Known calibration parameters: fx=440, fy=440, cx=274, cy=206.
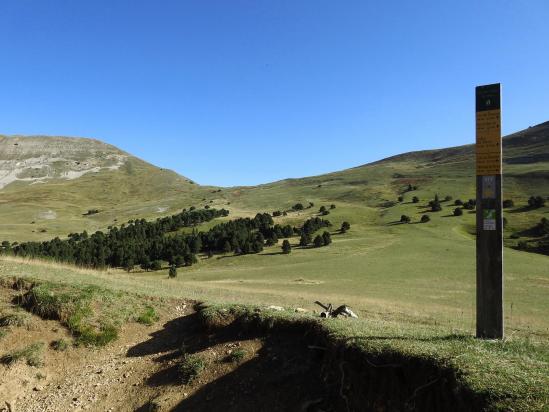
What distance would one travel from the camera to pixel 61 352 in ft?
38.6

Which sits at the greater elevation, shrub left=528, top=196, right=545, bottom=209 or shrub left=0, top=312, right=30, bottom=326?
shrub left=528, top=196, right=545, bottom=209

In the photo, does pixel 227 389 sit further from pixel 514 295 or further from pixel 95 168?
pixel 95 168

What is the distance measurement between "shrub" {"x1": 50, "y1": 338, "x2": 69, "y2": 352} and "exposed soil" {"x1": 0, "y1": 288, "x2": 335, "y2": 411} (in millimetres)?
118

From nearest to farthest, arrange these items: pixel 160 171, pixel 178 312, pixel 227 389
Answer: pixel 227 389
pixel 178 312
pixel 160 171

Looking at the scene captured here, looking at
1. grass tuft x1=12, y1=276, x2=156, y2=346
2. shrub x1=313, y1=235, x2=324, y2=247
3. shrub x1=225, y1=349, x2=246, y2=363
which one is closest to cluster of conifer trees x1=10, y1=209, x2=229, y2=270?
shrub x1=313, y1=235, x2=324, y2=247

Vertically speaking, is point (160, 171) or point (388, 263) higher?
point (160, 171)

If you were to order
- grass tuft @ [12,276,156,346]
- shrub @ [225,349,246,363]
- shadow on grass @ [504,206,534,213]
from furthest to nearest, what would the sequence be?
1. shadow on grass @ [504,206,534,213]
2. grass tuft @ [12,276,156,346]
3. shrub @ [225,349,246,363]

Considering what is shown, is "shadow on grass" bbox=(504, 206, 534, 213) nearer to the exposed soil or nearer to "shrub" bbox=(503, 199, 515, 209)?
"shrub" bbox=(503, 199, 515, 209)

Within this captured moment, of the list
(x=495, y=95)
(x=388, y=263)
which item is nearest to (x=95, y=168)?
(x=388, y=263)

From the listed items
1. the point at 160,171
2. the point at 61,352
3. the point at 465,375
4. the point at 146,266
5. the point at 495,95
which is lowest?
the point at 146,266

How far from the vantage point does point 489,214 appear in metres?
8.02

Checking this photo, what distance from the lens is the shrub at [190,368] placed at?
31.4 feet

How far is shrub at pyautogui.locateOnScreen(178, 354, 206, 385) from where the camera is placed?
9.58 metres

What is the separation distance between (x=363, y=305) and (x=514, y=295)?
11579mm
